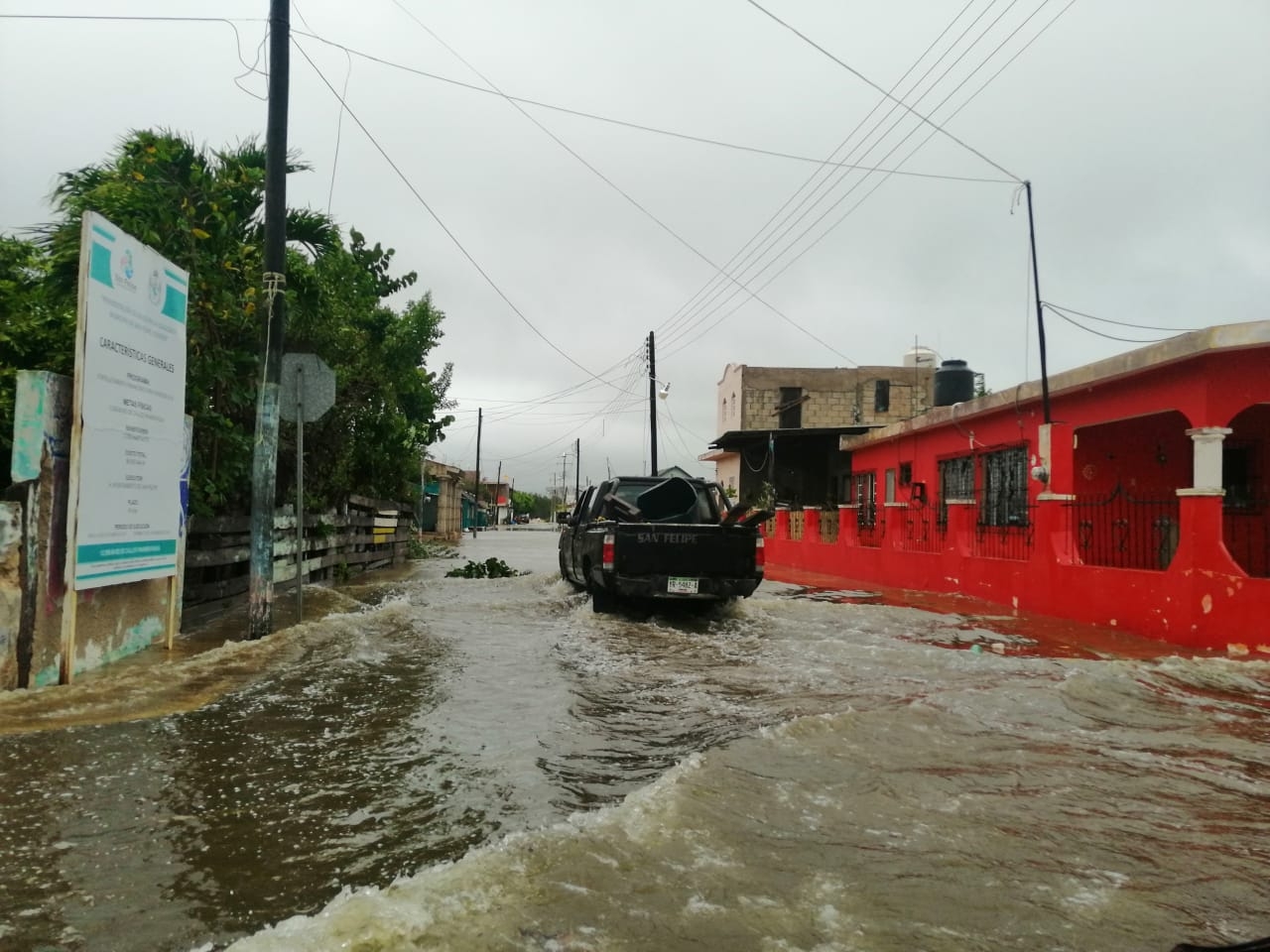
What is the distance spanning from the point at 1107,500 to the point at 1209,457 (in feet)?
6.77

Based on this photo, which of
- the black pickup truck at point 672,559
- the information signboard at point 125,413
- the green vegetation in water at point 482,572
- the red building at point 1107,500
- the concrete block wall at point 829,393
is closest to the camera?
the information signboard at point 125,413

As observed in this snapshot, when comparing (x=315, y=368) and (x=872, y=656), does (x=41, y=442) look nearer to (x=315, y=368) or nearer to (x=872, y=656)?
(x=315, y=368)

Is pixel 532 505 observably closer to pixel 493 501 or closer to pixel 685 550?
pixel 493 501

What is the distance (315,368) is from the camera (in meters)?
8.98

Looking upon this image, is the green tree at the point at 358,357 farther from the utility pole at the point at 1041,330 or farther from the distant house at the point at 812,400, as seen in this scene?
the distant house at the point at 812,400

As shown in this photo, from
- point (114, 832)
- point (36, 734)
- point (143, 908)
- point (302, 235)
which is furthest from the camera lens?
point (302, 235)

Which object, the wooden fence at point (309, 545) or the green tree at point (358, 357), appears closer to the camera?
the wooden fence at point (309, 545)

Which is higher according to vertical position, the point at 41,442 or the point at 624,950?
the point at 41,442

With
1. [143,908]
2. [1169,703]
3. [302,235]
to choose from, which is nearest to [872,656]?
[1169,703]

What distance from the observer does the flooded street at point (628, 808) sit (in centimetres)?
281

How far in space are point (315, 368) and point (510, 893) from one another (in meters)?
7.07

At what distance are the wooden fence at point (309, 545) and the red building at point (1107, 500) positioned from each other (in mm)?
10202

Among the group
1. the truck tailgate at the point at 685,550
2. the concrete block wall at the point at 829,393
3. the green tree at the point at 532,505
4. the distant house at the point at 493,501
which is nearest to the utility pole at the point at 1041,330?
the truck tailgate at the point at 685,550

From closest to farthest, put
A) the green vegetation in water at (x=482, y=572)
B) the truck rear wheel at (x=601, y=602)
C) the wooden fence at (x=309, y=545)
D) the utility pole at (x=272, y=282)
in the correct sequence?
the utility pole at (x=272, y=282) → the wooden fence at (x=309, y=545) → the truck rear wheel at (x=601, y=602) → the green vegetation in water at (x=482, y=572)
